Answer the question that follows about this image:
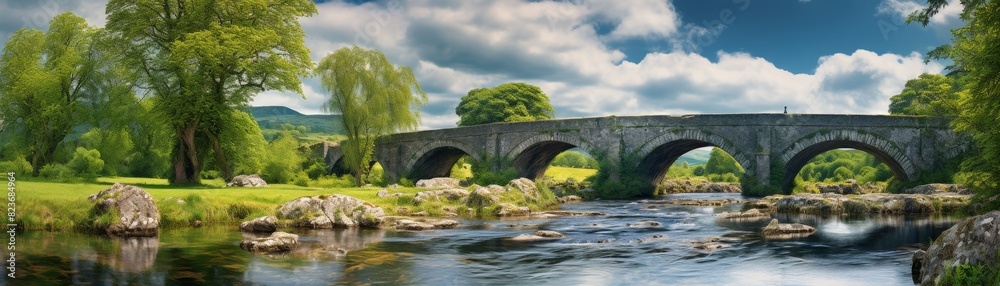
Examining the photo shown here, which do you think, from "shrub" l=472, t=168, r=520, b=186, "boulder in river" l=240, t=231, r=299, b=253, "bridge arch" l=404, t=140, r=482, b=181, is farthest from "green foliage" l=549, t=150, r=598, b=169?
"boulder in river" l=240, t=231, r=299, b=253

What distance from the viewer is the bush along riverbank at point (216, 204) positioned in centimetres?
2328

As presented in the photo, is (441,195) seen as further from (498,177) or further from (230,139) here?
(498,177)

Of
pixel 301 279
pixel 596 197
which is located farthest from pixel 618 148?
pixel 301 279

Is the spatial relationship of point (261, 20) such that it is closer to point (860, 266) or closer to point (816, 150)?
point (860, 266)

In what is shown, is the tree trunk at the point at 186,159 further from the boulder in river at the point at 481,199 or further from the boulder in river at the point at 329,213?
the boulder in river at the point at 481,199

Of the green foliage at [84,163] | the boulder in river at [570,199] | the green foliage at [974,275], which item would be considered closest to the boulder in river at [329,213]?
the green foliage at [84,163]

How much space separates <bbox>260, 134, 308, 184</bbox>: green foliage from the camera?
178 feet

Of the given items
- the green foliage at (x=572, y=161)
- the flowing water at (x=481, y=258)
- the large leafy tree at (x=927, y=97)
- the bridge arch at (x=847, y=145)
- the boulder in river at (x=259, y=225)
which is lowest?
the flowing water at (x=481, y=258)

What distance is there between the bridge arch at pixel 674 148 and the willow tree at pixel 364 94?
18225 millimetres

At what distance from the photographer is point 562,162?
13775 centimetres

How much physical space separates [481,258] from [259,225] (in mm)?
10128

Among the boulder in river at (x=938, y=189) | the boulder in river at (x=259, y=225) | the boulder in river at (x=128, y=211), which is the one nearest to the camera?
the boulder in river at (x=128, y=211)

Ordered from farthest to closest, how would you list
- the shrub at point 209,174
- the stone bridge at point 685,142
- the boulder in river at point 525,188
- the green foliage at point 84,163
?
the stone bridge at point 685,142 < the shrub at point 209,174 < the boulder in river at point 525,188 < the green foliage at point 84,163

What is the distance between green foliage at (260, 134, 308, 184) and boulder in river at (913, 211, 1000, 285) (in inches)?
1901
